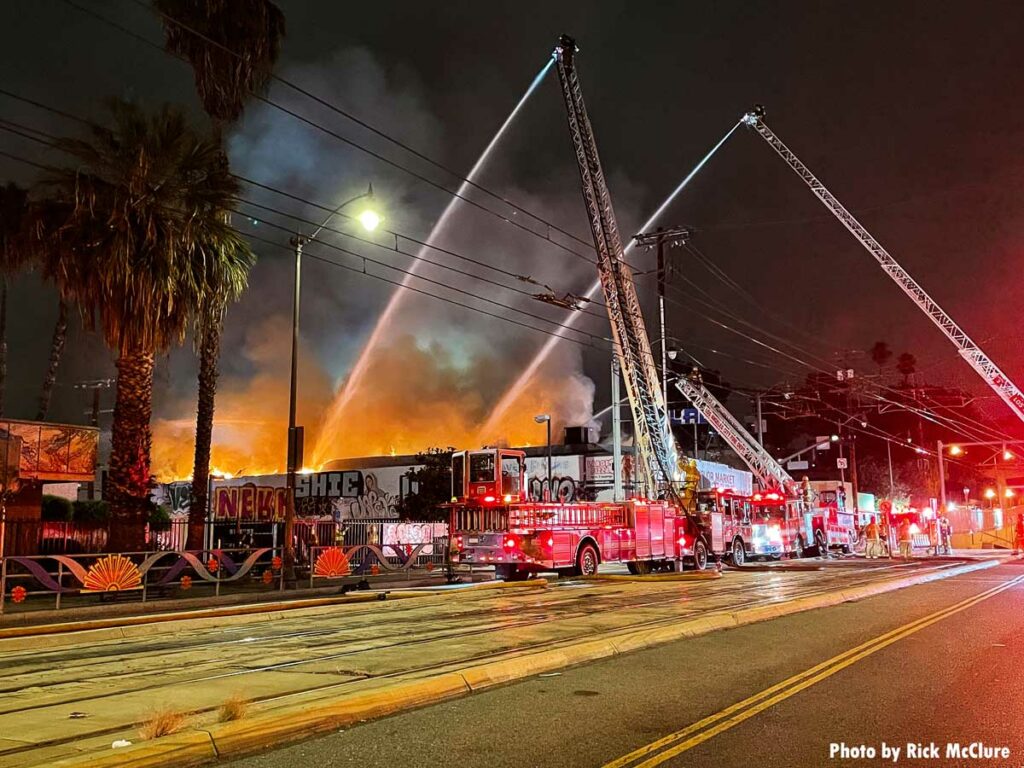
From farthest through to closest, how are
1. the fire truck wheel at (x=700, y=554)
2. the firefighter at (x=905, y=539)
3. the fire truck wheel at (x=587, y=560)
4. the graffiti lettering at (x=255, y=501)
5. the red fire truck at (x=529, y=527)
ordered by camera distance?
the firefighter at (x=905, y=539) → the graffiti lettering at (x=255, y=501) → the fire truck wheel at (x=700, y=554) → the fire truck wheel at (x=587, y=560) → the red fire truck at (x=529, y=527)

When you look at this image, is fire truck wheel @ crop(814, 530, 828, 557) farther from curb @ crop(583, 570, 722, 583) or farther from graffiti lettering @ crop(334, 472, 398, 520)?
graffiti lettering @ crop(334, 472, 398, 520)

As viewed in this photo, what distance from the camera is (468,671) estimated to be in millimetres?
8492

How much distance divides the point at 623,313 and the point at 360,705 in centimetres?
3206

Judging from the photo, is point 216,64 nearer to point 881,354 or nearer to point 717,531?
point 717,531

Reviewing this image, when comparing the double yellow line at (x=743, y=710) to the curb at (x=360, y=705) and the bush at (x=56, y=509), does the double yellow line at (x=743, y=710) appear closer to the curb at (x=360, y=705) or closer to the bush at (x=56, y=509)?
the curb at (x=360, y=705)

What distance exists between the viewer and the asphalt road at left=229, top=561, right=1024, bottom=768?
592 centimetres

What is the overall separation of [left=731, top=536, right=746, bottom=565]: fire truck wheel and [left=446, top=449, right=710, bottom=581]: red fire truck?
5510 mm

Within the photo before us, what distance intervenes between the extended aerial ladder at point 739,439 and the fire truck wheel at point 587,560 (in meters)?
Result: 23.5

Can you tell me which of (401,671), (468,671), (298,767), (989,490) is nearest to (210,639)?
(401,671)

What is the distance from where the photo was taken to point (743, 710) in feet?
23.7

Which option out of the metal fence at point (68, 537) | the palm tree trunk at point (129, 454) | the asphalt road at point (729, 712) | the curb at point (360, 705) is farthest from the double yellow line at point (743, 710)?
the metal fence at point (68, 537)

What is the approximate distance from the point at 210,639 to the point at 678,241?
108 feet

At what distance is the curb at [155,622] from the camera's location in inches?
480

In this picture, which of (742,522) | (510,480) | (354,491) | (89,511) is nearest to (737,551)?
(742,522)
